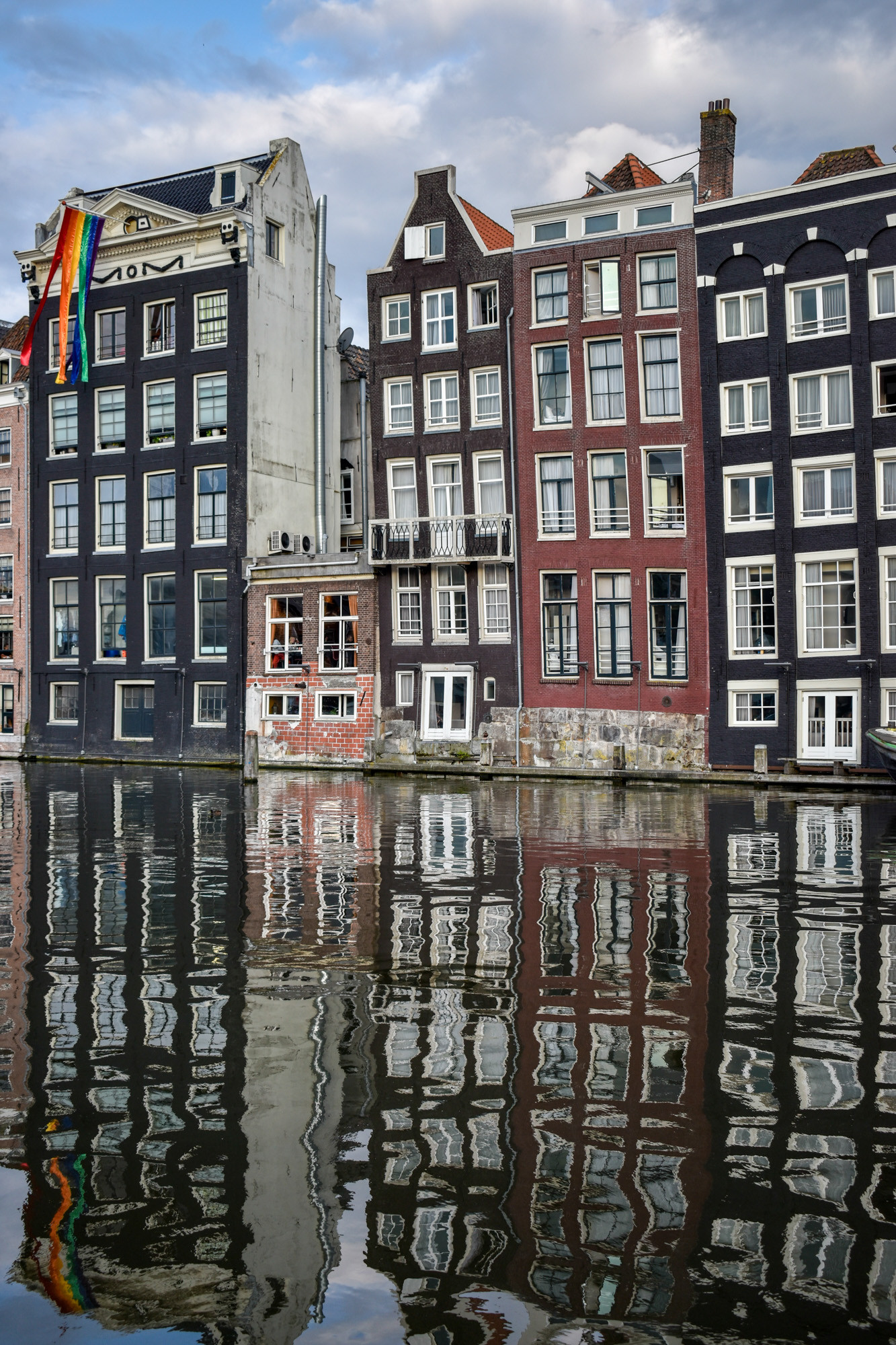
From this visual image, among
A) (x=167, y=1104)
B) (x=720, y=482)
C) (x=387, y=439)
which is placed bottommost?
(x=167, y=1104)

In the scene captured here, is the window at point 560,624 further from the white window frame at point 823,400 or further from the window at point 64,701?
the window at point 64,701

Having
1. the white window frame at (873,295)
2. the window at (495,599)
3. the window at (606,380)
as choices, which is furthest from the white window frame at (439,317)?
the white window frame at (873,295)

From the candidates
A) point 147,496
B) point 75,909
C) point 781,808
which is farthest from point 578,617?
point 75,909

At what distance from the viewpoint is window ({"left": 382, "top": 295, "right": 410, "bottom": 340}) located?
1804 inches

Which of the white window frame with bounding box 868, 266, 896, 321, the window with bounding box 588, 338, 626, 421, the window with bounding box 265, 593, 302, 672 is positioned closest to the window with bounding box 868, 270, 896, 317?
the white window frame with bounding box 868, 266, 896, 321

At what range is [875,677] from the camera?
36.2m

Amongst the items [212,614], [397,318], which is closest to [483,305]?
[397,318]

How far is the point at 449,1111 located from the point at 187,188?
51.3 m

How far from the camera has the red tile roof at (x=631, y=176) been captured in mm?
42594

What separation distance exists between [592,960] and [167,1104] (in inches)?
201

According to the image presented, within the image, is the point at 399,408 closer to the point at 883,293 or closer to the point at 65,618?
the point at 883,293

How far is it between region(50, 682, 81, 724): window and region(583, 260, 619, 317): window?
2750 centimetres

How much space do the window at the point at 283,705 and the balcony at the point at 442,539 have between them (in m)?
6.44

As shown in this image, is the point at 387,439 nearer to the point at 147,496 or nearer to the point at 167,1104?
→ the point at 147,496
